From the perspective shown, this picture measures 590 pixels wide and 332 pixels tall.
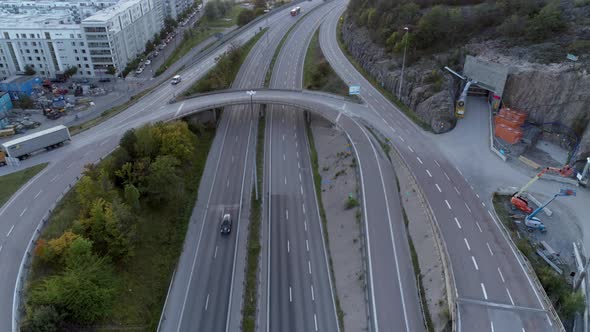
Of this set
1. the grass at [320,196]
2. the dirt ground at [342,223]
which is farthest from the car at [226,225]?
the dirt ground at [342,223]

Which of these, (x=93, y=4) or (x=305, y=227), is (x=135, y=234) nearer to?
(x=305, y=227)

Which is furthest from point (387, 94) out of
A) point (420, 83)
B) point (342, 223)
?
point (342, 223)

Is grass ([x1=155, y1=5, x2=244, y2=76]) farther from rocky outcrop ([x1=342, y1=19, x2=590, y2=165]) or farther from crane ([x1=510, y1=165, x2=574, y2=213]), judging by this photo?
crane ([x1=510, y1=165, x2=574, y2=213])

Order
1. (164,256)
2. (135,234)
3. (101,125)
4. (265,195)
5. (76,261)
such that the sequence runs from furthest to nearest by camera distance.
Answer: (101,125), (265,195), (164,256), (135,234), (76,261)

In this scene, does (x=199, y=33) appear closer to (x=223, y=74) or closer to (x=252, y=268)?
(x=223, y=74)

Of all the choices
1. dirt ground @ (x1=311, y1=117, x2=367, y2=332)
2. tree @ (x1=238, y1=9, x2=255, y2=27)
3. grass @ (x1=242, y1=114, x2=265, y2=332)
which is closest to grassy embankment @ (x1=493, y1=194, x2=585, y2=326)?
dirt ground @ (x1=311, y1=117, x2=367, y2=332)

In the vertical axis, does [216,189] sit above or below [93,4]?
below

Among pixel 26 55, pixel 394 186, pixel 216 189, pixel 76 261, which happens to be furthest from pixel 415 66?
pixel 26 55
